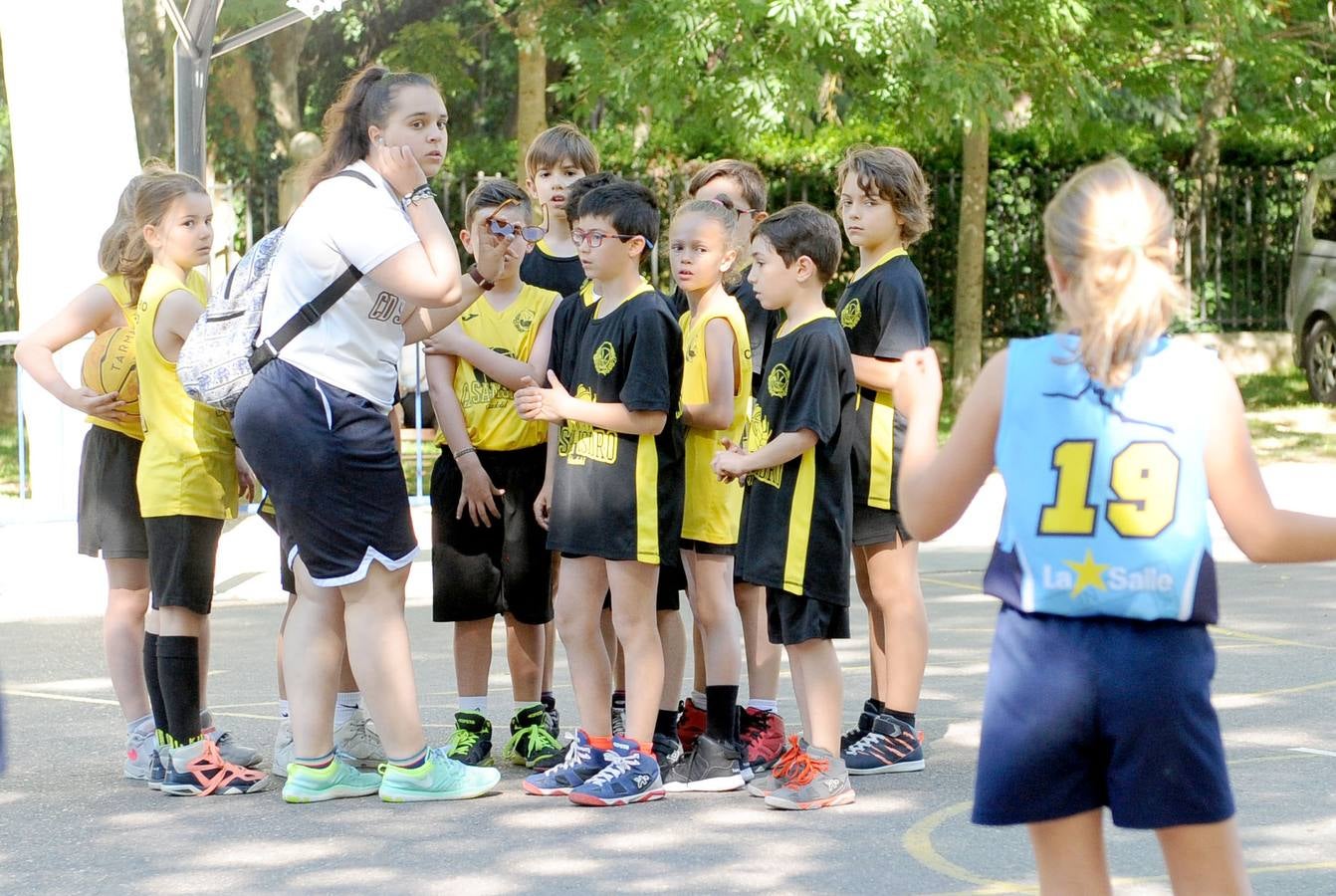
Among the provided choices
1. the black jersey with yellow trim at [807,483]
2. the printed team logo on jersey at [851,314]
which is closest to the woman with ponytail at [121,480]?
the black jersey with yellow trim at [807,483]

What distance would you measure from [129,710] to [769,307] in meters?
2.42

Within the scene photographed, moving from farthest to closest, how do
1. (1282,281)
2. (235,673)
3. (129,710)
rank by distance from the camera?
(1282,281)
(235,673)
(129,710)

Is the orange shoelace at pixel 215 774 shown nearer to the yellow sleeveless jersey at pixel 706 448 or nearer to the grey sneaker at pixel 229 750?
the grey sneaker at pixel 229 750

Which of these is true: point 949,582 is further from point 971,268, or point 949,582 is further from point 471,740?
point 971,268

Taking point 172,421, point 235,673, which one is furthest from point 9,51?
point 172,421

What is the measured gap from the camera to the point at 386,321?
4980 mm

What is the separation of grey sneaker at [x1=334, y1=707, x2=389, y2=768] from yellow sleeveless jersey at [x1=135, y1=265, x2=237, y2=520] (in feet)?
2.74

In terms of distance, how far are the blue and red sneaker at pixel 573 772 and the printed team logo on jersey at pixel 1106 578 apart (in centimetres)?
264

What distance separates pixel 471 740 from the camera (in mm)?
5715

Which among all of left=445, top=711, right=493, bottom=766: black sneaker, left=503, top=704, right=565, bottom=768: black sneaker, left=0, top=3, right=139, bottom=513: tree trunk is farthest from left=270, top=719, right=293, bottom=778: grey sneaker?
left=0, top=3, right=139, bottom=513: tree trunk

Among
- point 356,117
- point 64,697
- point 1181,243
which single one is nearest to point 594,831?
point 356,117

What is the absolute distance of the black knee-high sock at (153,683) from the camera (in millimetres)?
5391

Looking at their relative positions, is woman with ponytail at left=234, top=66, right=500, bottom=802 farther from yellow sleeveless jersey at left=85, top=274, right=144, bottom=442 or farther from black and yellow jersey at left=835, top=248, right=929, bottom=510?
black and yellow jersey at left=835, top=248, right=929, bottom=510

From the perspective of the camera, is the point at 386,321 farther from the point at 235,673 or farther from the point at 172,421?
the point at 235,673
